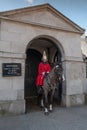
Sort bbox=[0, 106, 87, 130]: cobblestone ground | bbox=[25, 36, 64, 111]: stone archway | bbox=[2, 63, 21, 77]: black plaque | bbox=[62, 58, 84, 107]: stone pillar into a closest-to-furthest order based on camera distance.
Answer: bbox=[0, 106, 87, 130]: cobblestone ground
bbox=[2, 63, 21, 77]: black plaque
bbox=[62, 58, 84, 107]: stone pillar
bbox=[25, 36, 64, 111]: stone archway

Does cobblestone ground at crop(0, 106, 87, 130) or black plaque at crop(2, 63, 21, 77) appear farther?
black plaque at crop(2, 63, 21, 77)

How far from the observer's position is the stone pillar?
7762mm

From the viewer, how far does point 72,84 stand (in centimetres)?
793

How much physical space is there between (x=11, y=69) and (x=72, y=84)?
302cm

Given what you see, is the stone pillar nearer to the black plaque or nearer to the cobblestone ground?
the cobblestone ground

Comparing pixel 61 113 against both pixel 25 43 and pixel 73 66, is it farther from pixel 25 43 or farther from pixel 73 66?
pixel 25 43

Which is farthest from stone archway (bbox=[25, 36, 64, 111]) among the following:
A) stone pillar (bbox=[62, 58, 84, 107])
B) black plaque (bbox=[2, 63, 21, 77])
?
black plaque (bbox=[2, 63, 21, 77])

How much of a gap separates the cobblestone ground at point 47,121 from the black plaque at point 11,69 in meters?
1.55

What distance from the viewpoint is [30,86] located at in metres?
10.3

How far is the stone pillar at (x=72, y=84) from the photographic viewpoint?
7.76 meters

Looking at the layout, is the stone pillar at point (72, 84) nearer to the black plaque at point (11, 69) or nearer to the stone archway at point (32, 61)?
the stone archway at point (32, 61)

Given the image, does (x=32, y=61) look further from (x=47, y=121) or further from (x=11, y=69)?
(x=47, y=121)

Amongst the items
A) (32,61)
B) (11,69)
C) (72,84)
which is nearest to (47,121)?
(11,69)

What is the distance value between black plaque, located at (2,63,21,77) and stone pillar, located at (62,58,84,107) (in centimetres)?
232
